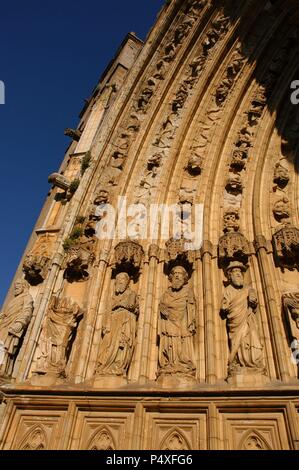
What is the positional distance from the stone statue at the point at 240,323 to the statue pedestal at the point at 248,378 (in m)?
0.04

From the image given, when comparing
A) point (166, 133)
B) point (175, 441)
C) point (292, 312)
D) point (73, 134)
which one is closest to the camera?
point (175, 441)

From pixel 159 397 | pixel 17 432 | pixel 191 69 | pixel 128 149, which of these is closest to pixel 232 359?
pixel 159 397

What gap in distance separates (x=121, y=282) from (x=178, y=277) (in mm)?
824

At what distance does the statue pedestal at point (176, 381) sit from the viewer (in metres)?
3.97

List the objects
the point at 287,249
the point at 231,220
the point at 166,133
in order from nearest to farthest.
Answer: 1. the point at 287,249
2. the point at 231,220
3. the point at 166,133

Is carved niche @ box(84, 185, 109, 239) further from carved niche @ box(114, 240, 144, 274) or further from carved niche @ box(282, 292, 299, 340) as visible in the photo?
carved niche @ box(282, 292, 299, 340)

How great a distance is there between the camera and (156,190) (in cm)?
668

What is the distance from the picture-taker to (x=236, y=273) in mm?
4938

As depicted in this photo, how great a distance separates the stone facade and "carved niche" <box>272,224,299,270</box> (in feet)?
0.05

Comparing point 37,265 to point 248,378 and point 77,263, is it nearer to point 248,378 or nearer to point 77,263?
point 77,263

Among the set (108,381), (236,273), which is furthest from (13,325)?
(236,273)

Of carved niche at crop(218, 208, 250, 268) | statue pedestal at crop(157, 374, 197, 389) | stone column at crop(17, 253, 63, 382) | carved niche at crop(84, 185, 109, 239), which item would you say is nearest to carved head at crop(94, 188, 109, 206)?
carved niche at crop(84, 185, 109, 239)

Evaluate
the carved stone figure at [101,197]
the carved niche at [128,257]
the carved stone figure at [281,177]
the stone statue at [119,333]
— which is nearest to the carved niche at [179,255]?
the carved niche at [128,257]
